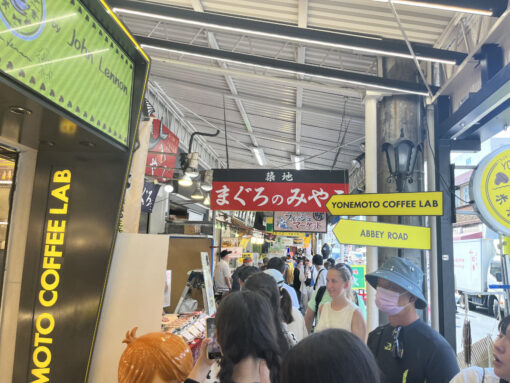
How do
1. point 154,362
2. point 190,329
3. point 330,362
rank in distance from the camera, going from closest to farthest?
point 330,362 < point 154,362 < point 190,329

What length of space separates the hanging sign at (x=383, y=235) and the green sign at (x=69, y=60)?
2006 mm

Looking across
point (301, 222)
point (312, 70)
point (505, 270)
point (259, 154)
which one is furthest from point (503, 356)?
point (259, 154)

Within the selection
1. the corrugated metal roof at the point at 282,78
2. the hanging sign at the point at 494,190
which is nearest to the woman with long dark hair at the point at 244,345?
Answer: the hanging sign at the point at 494,190

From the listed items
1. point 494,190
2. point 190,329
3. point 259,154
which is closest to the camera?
point 494,190

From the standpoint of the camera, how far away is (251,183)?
6605 mm

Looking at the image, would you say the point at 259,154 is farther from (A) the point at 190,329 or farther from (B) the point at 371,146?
(A) the point at 190,329

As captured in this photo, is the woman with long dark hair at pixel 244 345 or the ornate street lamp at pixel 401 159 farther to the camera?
the ornate street lamp at pixel 401 159

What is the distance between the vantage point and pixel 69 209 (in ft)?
8.06

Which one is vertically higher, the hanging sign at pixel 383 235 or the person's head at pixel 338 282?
the hanging sign at pixel 383 235

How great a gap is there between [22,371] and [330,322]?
2306 mm

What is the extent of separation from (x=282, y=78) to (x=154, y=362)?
5.21 m

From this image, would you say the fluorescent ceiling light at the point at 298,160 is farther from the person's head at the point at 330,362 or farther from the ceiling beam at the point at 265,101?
the person's head at the point at 330,362

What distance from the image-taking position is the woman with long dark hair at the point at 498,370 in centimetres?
162

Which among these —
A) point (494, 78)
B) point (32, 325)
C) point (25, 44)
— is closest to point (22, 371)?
point (32, 325)
